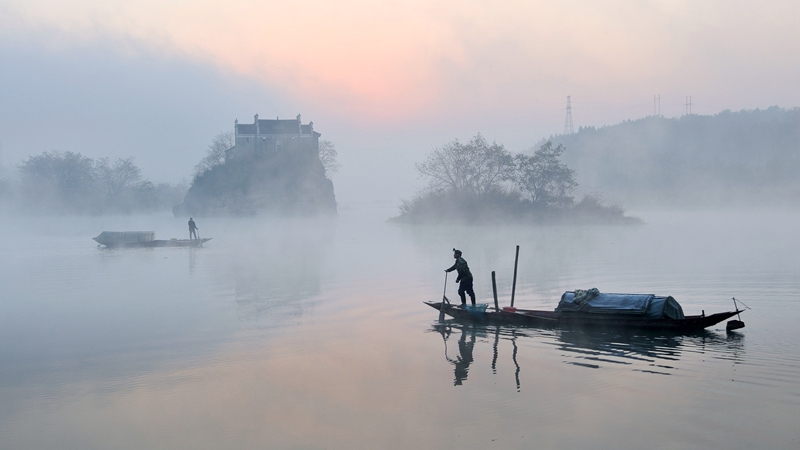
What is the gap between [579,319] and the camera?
59.7ft

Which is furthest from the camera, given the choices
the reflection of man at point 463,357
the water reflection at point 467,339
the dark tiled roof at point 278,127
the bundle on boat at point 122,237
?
the dark tiled roof at point 278,127

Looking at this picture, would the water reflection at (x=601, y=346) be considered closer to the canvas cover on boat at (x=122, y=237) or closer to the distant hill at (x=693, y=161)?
the canvas cover on boat at (x=122, y=237)

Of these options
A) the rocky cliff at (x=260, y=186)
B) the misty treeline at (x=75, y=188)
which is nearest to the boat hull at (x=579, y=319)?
the rocky cliff at (x=260, y=186)

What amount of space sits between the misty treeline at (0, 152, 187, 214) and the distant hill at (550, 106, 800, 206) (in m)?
94.6

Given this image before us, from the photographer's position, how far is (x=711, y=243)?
4888 centimetres

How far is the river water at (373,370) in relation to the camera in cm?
1087

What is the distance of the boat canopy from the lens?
17531 mm

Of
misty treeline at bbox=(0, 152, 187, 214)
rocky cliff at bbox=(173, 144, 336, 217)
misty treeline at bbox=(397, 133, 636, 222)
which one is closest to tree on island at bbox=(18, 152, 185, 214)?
misty treeline at bbox=(0, 152, 187, 214)

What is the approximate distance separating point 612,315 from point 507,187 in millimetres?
66626

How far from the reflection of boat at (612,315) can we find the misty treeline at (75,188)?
415 ft

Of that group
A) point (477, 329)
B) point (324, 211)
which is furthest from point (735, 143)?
point (477, 329)

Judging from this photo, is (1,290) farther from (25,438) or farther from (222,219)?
(222,219)

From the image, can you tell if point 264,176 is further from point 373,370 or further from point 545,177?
point 373,370

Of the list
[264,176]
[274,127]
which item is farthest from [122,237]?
[274,127]
